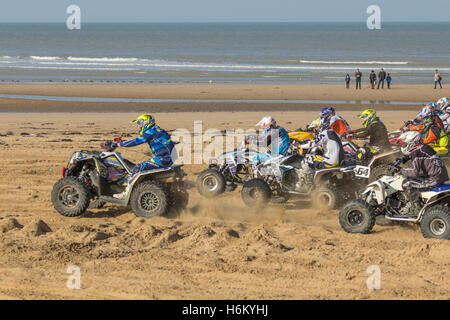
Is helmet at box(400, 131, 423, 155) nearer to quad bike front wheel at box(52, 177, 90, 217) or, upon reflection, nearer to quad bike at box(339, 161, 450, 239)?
quad bike at box(339, 161, 450, 239)

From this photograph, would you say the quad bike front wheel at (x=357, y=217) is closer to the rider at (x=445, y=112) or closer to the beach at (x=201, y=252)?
the beach at (x=201, y=252)

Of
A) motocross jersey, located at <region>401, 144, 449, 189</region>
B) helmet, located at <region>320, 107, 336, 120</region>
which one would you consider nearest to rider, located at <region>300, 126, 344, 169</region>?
helmet, located at <region>320, 107, 336, 120</region>

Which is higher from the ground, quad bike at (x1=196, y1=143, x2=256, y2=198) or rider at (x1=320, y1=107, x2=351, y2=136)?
rider at (x1=320, y1=107, x2=351, y2=136)

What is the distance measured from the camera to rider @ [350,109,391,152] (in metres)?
14.6

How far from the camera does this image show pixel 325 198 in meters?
12.3

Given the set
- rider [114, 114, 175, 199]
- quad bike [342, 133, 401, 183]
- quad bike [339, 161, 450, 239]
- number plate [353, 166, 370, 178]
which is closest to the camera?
quad bike [339, 161, 450, 239]


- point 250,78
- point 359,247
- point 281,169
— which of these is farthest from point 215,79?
point 359,247

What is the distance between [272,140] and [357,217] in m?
2.93

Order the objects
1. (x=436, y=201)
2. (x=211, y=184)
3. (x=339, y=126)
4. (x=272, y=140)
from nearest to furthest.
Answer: (x=436, y=201), (x=272, y=140), (x=211, y=184), (x=339, y=126)

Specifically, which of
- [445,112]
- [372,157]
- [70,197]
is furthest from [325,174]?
[445,112]

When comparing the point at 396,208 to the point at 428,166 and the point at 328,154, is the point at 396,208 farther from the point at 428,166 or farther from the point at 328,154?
the point at 328,154

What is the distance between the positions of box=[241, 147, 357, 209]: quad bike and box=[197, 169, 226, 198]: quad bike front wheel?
0.58m

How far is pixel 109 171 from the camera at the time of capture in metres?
11.4
